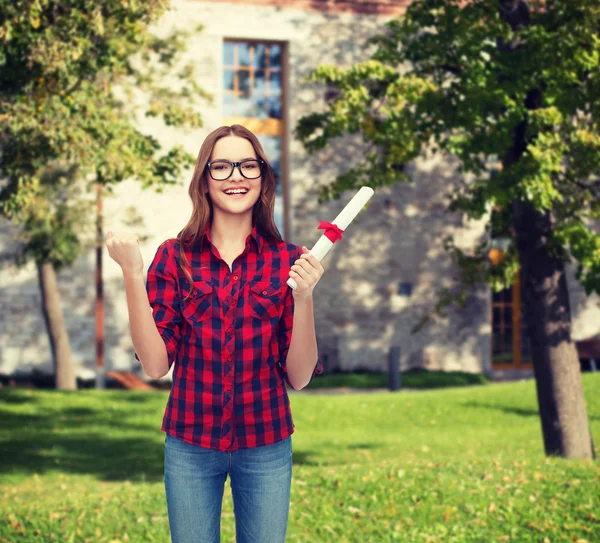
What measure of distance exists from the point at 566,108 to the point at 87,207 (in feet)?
34.2

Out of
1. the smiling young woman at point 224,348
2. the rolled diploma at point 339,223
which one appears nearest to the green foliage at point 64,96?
the smiling young woman at point 224,348

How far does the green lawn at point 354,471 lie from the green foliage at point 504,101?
2862mm

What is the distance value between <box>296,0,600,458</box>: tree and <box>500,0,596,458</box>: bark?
1 cm

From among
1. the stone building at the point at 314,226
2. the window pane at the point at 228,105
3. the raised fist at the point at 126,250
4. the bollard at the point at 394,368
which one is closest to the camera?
the raised fist at the point at 126,250

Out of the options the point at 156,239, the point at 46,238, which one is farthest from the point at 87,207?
the point at 156,239

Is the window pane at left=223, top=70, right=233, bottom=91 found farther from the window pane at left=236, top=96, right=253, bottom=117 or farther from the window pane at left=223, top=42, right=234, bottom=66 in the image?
the window pane at left=236, top=96, right=253, bottom=117

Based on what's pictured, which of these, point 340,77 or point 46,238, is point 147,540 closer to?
point 340,77

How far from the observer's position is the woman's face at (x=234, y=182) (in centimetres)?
295

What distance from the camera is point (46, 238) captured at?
51.1 ft

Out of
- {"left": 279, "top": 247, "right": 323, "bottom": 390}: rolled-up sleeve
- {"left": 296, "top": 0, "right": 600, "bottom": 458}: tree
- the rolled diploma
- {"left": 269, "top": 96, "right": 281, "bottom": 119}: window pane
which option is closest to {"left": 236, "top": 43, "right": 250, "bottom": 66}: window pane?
{"left": 269, "top": 96, "right": 281, "bottom": 119}: window pane

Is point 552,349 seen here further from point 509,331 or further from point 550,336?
point 509,331

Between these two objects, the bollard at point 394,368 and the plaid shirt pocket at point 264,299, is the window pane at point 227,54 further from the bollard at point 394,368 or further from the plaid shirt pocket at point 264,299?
the plaid shirt pocket at point 264,299

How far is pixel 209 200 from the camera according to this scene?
121 inches

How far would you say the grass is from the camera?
20375 millimetres
